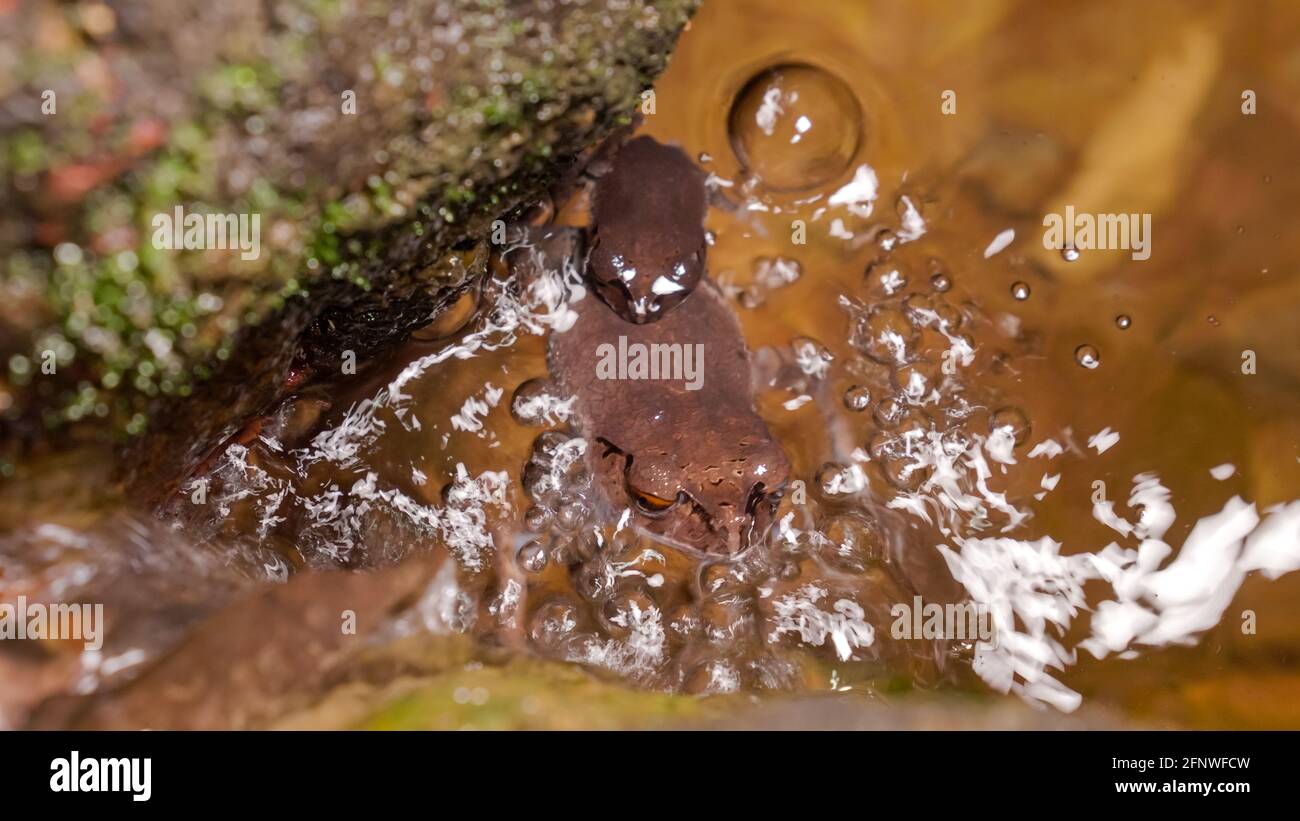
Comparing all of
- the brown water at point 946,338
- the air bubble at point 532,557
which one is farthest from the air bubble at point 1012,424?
the air bubble at point 532,557

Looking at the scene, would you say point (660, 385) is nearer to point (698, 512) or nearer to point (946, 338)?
point (698, 512)

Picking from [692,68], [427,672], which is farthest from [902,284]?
[427,672]

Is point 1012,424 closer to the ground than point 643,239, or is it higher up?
closer to the ground

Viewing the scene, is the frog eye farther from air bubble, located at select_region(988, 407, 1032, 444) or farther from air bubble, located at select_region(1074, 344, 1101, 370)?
air bubble, located at select_region(1074, 344, 1101, 370)

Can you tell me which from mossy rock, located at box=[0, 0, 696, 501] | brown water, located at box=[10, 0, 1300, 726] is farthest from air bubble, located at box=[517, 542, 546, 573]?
mossy rock, located at box=[0, 0, 696, 501]

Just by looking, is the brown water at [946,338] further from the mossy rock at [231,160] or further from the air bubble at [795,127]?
the mossy rock at [231,160]

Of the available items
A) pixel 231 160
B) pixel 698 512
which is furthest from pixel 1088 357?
pixel 231 160

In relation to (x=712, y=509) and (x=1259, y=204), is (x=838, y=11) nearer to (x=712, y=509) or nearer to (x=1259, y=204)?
(x=1259, y=204)
